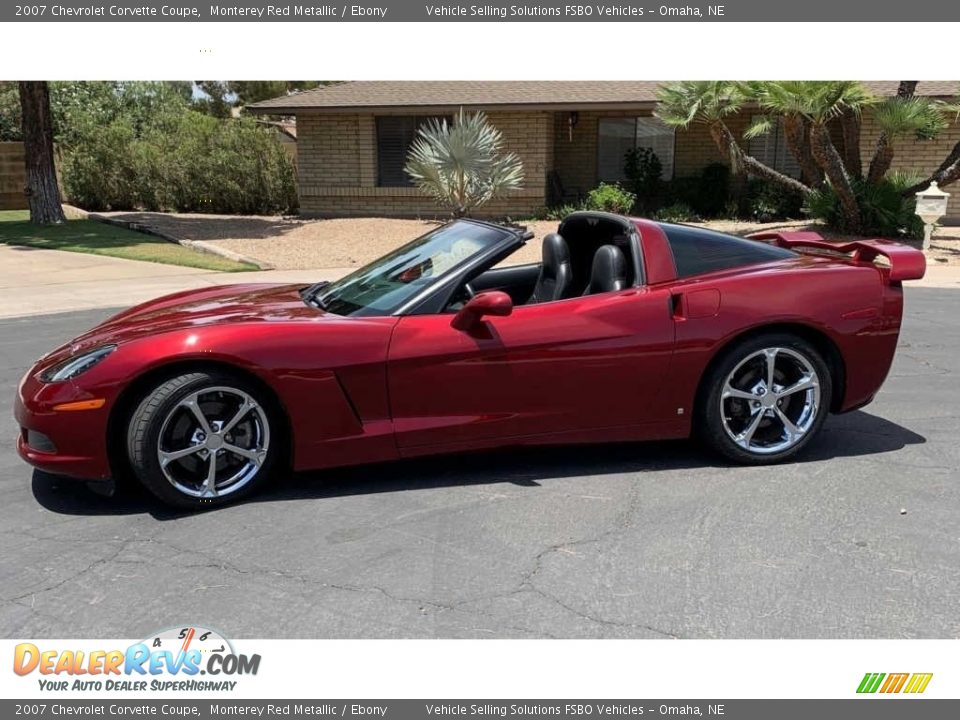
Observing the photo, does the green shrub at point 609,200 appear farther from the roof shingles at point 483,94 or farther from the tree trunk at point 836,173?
the tree trunk at point 836,173

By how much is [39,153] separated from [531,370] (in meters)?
18.4

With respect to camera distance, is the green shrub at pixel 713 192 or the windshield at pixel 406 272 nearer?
the windshield at pixel 406 272

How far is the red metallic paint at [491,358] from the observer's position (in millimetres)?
4148

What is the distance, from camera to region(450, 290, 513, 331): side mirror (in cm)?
421

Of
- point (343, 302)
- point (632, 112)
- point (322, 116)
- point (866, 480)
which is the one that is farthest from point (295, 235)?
point (866, 480)

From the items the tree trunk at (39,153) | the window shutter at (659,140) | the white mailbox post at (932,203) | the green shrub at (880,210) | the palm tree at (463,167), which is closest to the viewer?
the white mailbox post at (932,203)

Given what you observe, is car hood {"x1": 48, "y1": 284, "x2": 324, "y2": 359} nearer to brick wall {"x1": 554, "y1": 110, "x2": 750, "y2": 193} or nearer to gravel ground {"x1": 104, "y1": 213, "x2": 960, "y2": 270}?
gravel ground {"x1": 104, "y1": 213, "x2": 960, "y2": 270}

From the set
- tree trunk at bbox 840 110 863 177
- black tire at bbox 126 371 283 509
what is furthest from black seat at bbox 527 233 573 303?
tree trunk at bbox 840 110 863 177

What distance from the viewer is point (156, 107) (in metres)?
31.0

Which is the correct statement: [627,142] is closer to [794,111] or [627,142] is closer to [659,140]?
[659,140]

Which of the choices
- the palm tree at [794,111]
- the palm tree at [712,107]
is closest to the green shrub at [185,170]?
the palm tree at [712,107]

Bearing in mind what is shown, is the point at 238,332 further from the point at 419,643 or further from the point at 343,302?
the point at 419,643

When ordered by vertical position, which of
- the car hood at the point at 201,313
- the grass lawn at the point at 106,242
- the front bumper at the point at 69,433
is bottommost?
the grass lawn at the point at 106,242

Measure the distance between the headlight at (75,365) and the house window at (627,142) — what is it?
18635 millimetres
